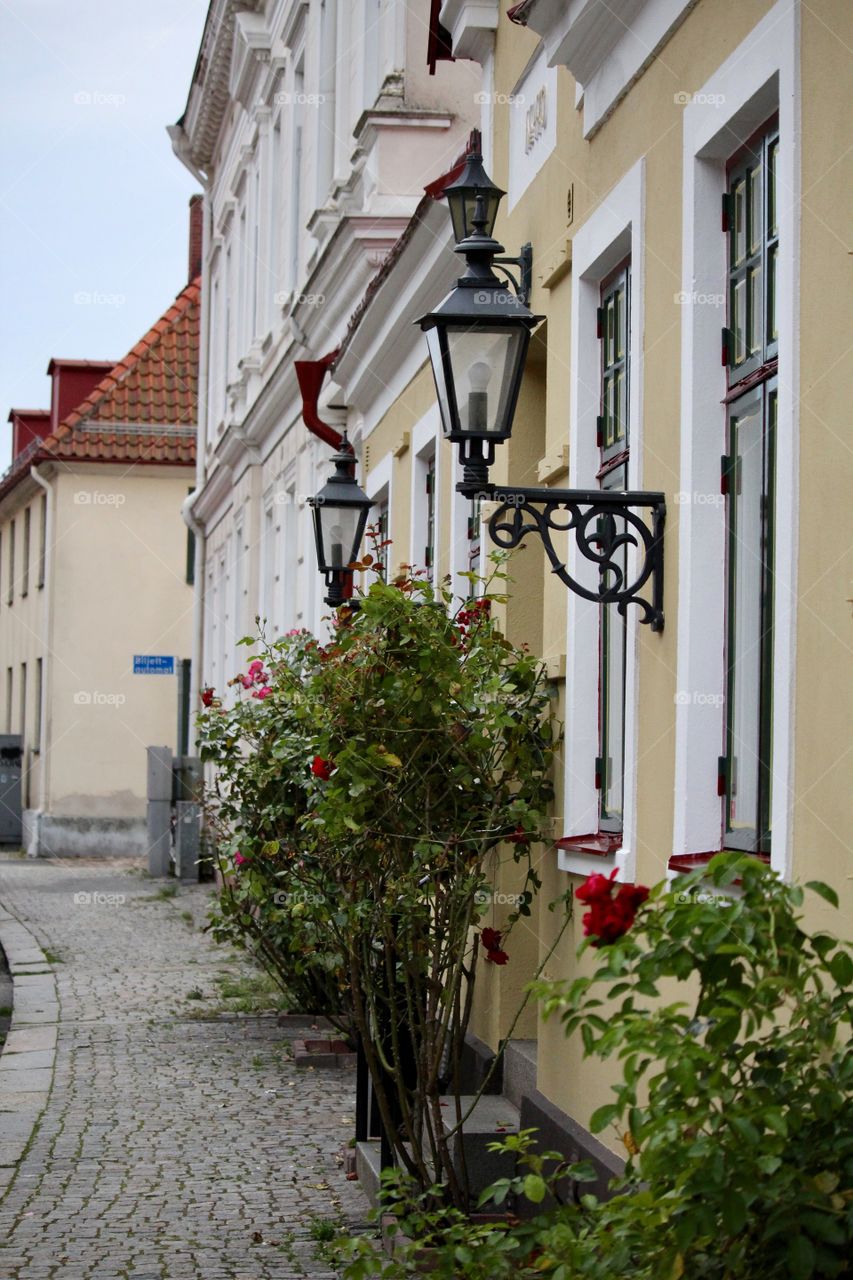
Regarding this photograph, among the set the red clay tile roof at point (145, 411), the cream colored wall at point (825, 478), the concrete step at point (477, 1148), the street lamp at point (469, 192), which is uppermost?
the red clay tile roof at point (145, 411)

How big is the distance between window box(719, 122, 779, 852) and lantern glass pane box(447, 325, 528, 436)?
2.81 feet

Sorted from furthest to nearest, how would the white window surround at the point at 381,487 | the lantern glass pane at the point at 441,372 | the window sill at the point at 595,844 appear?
the white window surround at the point at 381,487
the window sill at the point at 595,844
the lantern glass pane at the point at 441,372

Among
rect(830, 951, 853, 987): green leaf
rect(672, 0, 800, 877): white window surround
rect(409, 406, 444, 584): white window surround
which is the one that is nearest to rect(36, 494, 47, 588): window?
rect(409, 406, 444, 584): white window surround

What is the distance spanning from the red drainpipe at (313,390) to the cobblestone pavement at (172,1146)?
430 cm

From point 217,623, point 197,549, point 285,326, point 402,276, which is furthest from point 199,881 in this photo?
point 402,276

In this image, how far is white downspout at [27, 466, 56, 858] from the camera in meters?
30.8

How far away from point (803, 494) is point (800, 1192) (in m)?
1.70

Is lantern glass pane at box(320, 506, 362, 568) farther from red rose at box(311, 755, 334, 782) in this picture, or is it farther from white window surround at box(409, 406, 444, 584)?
red rose at box(311, 755, 334, 782)

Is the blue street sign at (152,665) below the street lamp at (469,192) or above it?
below

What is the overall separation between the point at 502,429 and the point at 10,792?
28.4m

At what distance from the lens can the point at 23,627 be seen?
115 feet

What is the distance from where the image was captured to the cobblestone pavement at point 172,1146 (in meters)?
6.35

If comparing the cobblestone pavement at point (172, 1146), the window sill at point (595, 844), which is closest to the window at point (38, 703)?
the cobblestone pavement at point (172, 1146)

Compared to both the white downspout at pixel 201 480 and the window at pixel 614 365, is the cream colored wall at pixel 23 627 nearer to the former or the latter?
the white downspout at pixel 201 480
